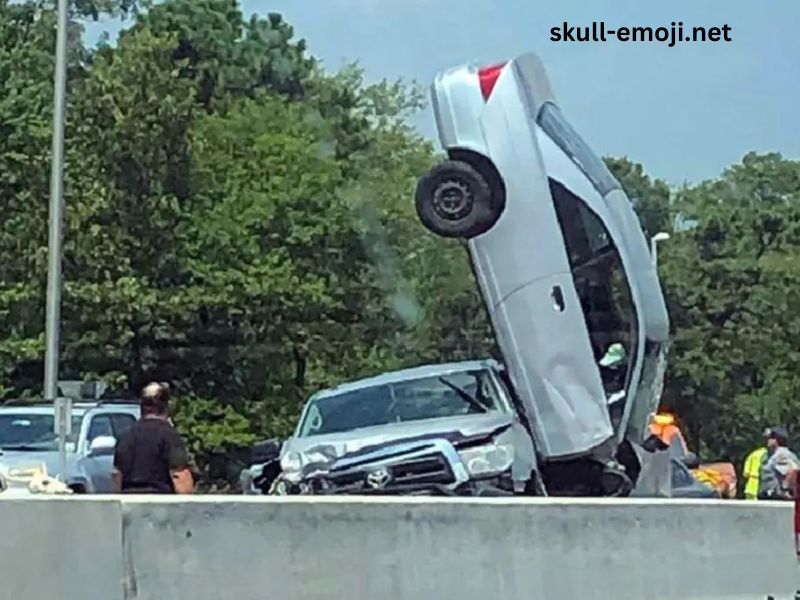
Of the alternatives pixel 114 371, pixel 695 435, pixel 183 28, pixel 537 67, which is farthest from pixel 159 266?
pixel 537 67

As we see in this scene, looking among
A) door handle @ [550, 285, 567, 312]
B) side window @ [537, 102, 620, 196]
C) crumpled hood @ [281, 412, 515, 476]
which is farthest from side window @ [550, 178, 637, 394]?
crumpled hood @ [281, 412, 515, 476]

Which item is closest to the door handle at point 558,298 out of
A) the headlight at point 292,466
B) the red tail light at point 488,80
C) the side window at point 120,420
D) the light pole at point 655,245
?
the red tail light at point 488,80

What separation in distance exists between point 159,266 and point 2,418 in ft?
83.6

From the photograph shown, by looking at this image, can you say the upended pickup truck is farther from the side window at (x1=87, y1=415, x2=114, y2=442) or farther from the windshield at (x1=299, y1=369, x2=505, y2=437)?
the side window at (x1=87, y1=415, x2=114, y2=442)

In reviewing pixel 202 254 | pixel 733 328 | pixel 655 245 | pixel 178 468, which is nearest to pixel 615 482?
pixel 178 468

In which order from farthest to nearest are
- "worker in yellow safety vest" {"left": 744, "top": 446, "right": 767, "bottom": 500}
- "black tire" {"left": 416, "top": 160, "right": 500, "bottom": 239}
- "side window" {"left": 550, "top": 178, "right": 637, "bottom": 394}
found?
"worker in yellow safety vest" {"left": 744, "top": 446, "right": 767, "bottom": 500}, "side window" {"left": 550, "top": 178, "right": 637, "bottom": 394}, "black tire" {"left": 416, "top": 160, "right": 500, "bottom": 239}

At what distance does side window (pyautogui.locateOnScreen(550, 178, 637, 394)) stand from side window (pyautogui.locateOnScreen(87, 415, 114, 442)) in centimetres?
611

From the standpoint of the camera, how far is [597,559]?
12.3 m

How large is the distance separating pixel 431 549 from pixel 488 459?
632 cm

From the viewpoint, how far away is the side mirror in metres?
19.8

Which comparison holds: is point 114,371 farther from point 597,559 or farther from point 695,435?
point 597,559

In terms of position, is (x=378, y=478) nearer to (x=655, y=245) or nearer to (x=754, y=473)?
(x=754, y=473)

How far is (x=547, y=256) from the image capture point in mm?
18250

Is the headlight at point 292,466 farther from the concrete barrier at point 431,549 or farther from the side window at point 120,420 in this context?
the concrete barrier at point 431,549
